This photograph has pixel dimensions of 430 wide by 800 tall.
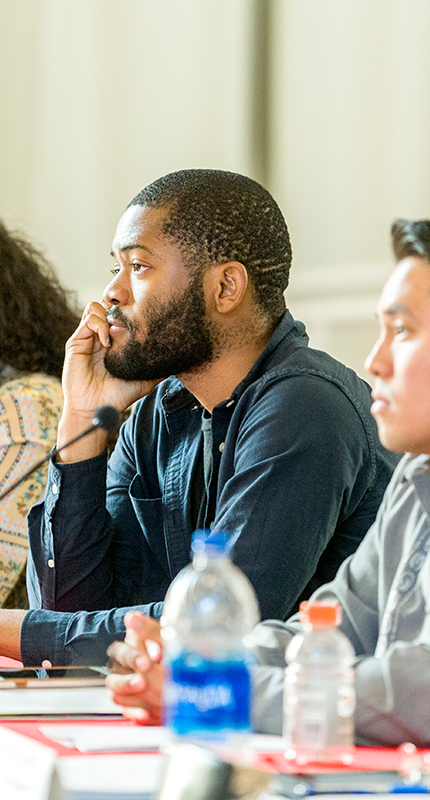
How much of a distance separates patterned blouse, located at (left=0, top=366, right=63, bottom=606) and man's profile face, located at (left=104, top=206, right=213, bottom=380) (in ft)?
1.31

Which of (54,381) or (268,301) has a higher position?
(268,301)

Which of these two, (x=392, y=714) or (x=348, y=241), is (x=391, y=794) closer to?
(x=392, y=714)

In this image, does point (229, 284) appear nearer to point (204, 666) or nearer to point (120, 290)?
point (120, 290)

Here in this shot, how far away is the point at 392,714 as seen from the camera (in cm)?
94

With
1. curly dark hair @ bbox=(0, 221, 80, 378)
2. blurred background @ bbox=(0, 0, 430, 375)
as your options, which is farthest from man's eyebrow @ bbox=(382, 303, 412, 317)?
blurred background @ bbox=(0, 0, 430, 375)

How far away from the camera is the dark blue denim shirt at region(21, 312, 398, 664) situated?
4.97 feet

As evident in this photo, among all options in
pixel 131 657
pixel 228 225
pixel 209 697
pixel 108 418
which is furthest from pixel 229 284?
pixel 209 697

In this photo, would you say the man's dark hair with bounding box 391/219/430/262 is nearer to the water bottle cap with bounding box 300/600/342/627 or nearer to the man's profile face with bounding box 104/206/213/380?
the water bottle cap with bounding box 300/600/342/627

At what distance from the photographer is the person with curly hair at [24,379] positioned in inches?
84.1

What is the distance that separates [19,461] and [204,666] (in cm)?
139

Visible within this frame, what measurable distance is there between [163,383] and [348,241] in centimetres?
107

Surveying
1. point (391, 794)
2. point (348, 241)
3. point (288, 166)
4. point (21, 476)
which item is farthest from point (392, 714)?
point (288, 166)

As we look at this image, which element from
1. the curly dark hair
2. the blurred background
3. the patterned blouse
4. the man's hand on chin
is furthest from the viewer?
the blurred background

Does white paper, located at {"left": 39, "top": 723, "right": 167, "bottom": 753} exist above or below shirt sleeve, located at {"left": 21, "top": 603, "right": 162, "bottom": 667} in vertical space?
above
